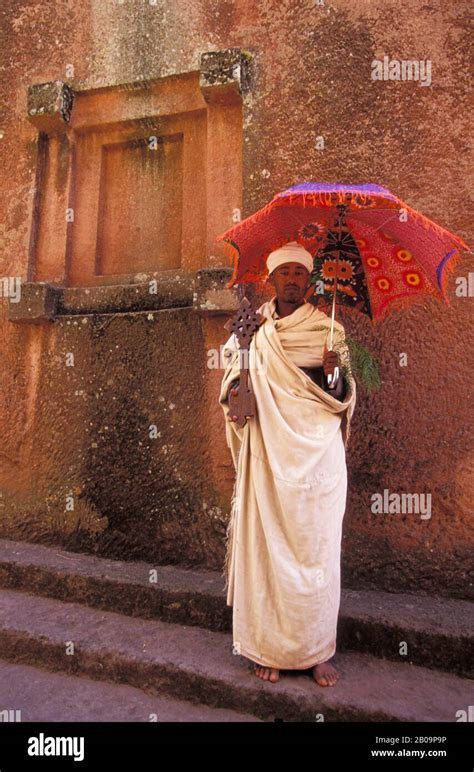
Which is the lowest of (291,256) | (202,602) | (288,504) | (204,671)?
(204,671)

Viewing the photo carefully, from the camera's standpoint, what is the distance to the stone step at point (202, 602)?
9.32 feet

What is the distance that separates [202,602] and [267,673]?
0.71 m

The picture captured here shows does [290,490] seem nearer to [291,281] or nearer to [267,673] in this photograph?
[267,673]

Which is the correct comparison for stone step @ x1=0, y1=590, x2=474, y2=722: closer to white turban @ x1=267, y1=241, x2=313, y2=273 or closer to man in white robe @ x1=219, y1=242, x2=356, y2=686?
man in white robe @ x1=219, y1=242, x2=356, y2=686

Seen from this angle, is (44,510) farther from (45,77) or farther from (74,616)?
(45,77)

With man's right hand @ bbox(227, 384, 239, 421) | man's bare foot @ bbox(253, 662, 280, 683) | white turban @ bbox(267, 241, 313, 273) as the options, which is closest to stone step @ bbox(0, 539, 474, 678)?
man's bare foot @ bbox(253, 662, 280, 683)

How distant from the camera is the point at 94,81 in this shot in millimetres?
4441

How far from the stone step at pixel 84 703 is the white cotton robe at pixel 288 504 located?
1.13ft

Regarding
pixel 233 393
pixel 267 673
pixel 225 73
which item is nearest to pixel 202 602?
pixel 267 673

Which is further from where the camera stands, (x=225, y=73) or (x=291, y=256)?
(x=225, y=73)

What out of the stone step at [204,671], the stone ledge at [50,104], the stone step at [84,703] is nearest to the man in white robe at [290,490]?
the stone step at [204,671]

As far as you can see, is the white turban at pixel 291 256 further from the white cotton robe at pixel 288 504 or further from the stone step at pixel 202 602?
the stone step at pixel 202 602

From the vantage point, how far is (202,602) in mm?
3246

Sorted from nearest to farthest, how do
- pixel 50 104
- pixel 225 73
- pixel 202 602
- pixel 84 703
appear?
pixel 84 703
pixel 202 602
pixel 225 73
pixel 50 104
